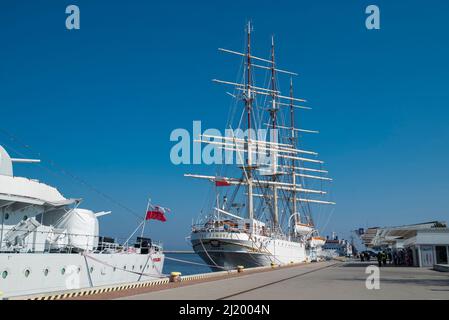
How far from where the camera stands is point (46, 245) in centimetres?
2491

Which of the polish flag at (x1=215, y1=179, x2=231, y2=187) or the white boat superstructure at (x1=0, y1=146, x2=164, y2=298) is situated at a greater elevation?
the polish flag at (x1=215, y1=179, x2=231, y2=187)

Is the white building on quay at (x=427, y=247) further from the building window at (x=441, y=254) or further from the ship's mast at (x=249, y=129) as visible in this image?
the ship's mast at (x=249, y=129)

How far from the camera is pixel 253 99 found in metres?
64.0

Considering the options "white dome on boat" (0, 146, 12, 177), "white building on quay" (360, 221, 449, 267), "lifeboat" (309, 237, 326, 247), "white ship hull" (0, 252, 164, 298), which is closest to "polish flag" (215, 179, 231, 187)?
"white building on quay" (360, 221, 449, 267)

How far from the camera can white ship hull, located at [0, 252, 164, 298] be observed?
19.8 m

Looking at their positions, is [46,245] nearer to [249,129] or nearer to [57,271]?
[57,271]

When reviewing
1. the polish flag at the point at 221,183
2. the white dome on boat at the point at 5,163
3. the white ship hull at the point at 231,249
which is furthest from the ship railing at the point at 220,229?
the white dome on boat at the point at 5,163

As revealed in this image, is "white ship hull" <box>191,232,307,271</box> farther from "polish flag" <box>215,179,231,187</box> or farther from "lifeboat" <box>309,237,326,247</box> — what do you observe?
"lifeboat" <box>309,237,326,247</box>

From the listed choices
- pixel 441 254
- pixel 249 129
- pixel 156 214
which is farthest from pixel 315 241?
pixel 156 214

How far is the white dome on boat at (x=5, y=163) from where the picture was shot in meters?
25.2

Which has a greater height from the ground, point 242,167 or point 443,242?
point 242,167
